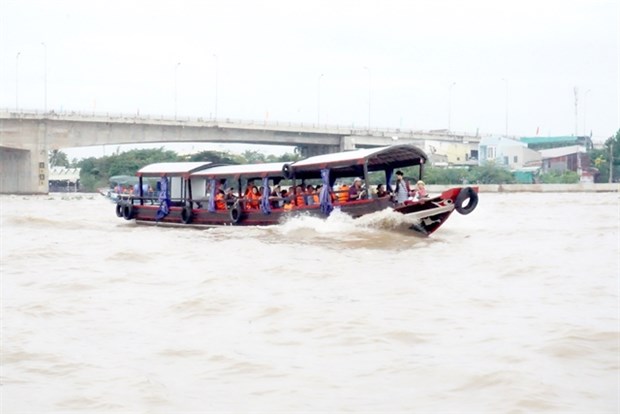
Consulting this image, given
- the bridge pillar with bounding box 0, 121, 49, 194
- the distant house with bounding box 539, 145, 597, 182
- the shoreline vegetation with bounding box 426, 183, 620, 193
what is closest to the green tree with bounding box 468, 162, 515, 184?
the distant house with bounding box 539, 145, 597, 182

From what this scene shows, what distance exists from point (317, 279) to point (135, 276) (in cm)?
229

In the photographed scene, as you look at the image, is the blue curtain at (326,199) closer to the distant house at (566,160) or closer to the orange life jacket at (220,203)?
the orange life jacket at (220,203)

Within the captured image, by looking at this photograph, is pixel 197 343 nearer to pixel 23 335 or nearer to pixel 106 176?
pixel 23 335

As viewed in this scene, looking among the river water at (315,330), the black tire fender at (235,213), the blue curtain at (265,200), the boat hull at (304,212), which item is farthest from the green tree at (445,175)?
the river water at (315,330)

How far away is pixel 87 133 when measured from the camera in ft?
146

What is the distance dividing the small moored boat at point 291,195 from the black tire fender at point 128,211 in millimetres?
25

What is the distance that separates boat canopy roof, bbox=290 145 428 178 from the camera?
15672 mm

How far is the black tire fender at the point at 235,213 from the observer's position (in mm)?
18302

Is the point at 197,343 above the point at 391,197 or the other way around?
the other way around

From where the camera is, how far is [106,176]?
2452 inches

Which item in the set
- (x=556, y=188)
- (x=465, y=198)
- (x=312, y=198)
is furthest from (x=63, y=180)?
(x=465, y=198)

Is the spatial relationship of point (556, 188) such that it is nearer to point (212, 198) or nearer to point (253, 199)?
point (212, 198)

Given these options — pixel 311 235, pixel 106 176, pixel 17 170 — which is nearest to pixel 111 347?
pixel 311 235

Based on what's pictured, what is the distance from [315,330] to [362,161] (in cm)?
871
